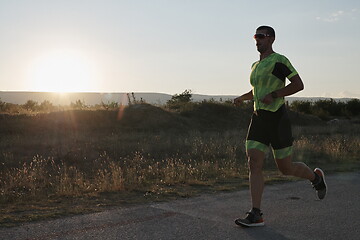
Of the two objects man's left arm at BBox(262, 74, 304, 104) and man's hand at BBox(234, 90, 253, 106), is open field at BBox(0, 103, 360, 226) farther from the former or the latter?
man's left arm at BBox(262, 74, 304, 104)

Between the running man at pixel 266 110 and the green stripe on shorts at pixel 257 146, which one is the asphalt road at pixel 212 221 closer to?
the running man at pixel 266 110

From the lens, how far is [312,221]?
5395 mm

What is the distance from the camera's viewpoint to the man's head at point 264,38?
527 cm

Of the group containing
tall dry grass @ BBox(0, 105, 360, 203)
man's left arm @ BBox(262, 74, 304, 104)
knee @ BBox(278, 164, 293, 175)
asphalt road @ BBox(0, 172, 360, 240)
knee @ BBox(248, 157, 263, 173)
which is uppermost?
man's left arm @ BBox(262, 74, 304, 104)

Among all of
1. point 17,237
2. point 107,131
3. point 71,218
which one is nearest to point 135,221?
point 71,218

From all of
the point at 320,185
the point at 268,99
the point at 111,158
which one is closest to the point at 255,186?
the point at 268,99

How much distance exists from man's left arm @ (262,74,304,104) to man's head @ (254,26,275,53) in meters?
0.46

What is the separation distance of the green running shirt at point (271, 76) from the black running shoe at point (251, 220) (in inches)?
44.8

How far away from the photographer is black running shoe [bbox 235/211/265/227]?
509 centimetres

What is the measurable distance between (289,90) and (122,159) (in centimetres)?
988

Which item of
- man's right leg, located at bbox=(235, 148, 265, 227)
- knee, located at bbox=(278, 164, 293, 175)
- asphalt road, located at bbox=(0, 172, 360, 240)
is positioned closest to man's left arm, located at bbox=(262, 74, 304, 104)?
man's right leg, located at bbox=(235, 148, 265, 227)

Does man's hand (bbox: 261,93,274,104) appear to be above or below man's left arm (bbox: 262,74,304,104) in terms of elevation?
below

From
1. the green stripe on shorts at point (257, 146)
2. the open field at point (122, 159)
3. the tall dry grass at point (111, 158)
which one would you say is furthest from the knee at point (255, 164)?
the tall dry grass at point (111, 158)

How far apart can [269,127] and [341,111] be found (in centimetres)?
4778
